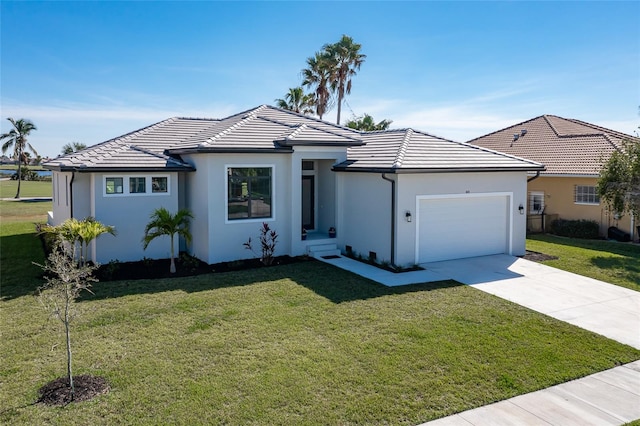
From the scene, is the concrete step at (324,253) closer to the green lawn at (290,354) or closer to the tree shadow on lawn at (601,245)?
the green lawn at (290,354)

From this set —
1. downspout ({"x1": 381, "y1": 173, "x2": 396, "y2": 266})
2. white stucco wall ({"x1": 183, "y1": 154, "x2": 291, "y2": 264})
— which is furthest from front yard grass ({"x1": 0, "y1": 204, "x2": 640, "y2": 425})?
white stucco wall ({"x1": 183, "y1": 154, "x2": 291, "y2": 264})

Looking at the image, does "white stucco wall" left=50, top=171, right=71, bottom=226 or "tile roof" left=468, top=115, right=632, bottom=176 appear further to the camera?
"tile roof" left=468, top=115, right=632, bottom=176

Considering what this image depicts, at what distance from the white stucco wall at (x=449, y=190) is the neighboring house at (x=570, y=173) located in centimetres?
626

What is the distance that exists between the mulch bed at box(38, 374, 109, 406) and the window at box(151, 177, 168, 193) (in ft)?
28.4

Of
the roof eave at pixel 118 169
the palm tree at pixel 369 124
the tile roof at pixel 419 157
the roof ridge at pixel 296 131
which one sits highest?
the palm tree at pixel 369 124

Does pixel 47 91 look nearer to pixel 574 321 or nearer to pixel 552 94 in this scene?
A: pixel 574 321

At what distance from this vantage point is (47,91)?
20.4 m

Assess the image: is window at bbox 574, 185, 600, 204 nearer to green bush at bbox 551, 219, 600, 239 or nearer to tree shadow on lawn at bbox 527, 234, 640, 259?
green bush at bbox 551, 219, 600, 239

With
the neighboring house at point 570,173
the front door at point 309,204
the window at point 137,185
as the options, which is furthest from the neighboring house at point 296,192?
the neighboring house at point 570,173

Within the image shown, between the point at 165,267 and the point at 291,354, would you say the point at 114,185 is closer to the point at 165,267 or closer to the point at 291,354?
the point at 165,267

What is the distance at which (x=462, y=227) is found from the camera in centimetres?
1505

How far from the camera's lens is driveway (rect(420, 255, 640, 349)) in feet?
30.9

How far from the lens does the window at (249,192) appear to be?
47.0 ft

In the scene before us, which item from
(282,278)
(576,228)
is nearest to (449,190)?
(282,278)
